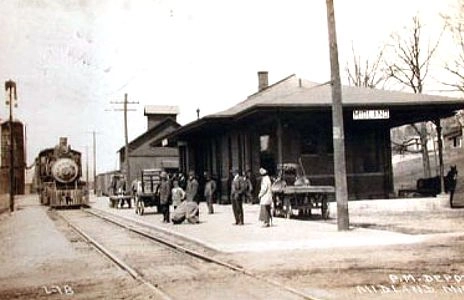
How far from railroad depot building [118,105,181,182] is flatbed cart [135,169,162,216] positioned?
2884 centimetres

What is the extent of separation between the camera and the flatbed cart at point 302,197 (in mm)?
18703

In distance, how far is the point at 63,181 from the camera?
121ft

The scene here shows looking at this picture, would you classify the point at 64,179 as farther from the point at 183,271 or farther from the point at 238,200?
the point at 183,271

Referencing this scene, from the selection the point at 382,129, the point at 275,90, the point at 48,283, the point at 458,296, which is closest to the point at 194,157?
the point at 275,90

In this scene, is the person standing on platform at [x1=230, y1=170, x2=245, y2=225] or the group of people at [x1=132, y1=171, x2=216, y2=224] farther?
the group of people at [x1=132, y1=171, x2=216, y2=224]

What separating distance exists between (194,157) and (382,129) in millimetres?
14862

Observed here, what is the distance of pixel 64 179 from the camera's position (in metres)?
37.0

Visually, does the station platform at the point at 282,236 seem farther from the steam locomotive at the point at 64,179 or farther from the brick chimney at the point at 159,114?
the brick chimney at the point at 159,114

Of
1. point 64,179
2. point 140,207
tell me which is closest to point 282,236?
point 140,207

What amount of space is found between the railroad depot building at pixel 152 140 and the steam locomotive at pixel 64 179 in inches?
741

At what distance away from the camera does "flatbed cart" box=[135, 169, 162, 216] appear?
26266 millimetres

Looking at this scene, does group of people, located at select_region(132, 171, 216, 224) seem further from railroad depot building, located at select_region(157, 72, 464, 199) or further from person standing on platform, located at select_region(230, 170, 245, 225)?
railroad depot building, located at select_region(157, 72, 464, 199)

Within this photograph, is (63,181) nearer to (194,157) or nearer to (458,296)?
(194,157)

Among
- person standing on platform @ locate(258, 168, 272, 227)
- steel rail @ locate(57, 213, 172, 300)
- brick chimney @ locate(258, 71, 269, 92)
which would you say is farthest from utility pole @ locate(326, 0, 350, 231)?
brick chimney @ locate(258, 71, 269, 92)
